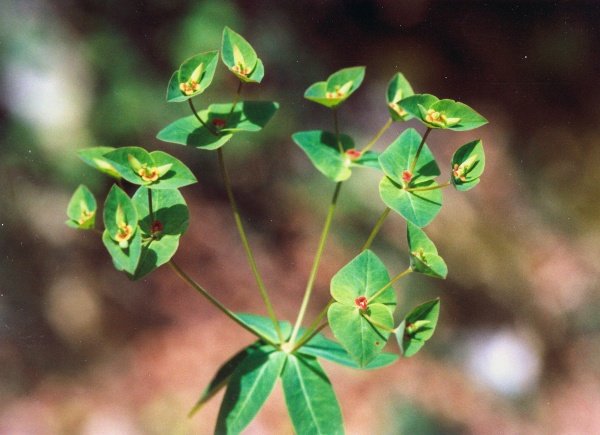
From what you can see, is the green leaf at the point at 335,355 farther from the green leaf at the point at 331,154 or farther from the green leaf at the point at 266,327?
the green leaf at the point at 331,154

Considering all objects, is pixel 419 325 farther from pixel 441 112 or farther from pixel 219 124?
pixel 219 124

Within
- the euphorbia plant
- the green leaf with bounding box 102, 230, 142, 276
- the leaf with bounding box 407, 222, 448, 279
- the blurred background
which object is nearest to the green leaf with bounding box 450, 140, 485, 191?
the euphorbia plant

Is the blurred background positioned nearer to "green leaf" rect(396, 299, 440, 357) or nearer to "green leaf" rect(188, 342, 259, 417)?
"green leaf" rect(188, 342, 259, 417)

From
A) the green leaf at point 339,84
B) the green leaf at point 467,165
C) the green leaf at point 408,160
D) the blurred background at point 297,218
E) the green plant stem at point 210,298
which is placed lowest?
the blurred background at point 297,218

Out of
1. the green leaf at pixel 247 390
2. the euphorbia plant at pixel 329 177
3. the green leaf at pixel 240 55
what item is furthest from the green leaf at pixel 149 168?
the green leaf at pixel 247 390

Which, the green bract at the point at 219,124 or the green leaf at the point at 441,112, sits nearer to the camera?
the green leaf at the point at 441,112

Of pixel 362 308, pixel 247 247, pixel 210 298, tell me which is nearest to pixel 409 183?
pixel 362 308
